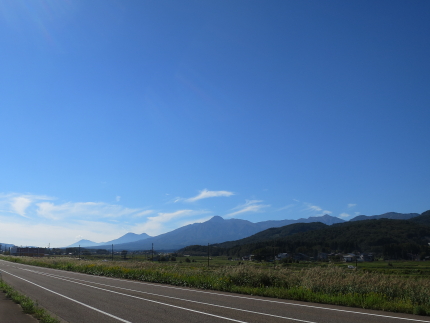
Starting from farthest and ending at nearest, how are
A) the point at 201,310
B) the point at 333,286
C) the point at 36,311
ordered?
the point at 333,286 → the point at 201,310 → the point at 36,311

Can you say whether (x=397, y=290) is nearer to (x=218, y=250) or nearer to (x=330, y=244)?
(x=330, y=244)

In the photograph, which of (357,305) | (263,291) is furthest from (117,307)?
(357,305)

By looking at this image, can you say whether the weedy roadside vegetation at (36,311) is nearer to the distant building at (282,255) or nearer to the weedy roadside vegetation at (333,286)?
the weedy roadside vegetation at (333,286)

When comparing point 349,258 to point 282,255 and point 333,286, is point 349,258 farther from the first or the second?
point 333,286

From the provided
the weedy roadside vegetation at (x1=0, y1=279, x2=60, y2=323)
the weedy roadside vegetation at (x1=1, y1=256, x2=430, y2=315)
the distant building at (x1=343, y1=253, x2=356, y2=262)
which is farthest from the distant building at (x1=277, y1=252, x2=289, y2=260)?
the weedy roadside vegetation at (x1=0, y1=279, x2=60, y2=323)

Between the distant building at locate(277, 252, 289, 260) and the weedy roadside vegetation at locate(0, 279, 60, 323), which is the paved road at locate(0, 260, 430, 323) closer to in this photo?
the weedy roadside vegetation at locate(0, 279, 60, 323)

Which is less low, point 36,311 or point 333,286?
point 36,311

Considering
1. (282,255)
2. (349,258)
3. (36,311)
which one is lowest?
(349,258)

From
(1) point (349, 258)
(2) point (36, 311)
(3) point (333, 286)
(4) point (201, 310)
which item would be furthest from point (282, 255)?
(2) point (36, 311)

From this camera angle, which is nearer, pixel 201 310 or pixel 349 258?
pixel 201 310

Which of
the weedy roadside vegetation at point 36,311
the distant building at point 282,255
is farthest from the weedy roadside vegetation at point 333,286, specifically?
the distant building at point 282,255

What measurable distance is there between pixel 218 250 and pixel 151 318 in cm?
5119

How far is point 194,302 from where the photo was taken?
12062mm

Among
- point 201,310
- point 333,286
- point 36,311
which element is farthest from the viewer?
point 333,286
